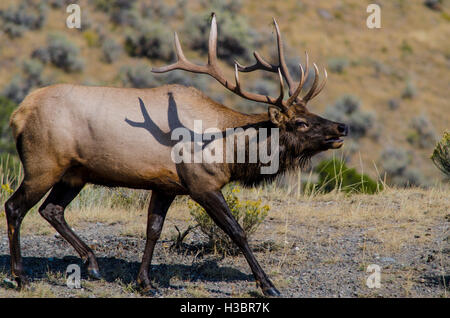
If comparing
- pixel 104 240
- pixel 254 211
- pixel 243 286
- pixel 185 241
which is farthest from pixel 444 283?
pixel 104 240

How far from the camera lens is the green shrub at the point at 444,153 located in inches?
371

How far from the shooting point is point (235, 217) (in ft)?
25.7

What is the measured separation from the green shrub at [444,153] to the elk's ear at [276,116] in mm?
3844

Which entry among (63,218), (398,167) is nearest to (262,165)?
(63,218)

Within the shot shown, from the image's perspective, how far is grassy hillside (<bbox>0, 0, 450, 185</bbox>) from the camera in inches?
1147

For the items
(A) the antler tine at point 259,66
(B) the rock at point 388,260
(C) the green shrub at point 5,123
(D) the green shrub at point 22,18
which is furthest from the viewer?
(D) the green shrub at point 22,18

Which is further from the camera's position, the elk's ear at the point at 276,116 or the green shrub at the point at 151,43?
the green shrub at the point at 151,43

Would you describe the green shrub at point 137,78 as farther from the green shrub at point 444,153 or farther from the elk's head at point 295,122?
the elk's head at point 295,122

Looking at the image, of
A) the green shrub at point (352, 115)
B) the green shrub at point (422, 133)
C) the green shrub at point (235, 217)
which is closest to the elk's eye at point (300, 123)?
the green shrub at point (235, 217)

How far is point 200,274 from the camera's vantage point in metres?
6.93

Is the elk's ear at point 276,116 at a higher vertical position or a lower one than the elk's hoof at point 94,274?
higher

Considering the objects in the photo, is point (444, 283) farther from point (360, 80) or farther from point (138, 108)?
point (360, 80)

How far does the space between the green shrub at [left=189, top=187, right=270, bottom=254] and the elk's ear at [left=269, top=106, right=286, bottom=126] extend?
1478 millimetres

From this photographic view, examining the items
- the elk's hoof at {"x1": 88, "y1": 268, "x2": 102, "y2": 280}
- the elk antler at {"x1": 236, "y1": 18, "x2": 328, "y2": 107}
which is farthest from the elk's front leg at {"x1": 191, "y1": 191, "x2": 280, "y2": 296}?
the elk's hoof at {"x1": 88, "y1": 268, "x2": 102, "y2": 280}
